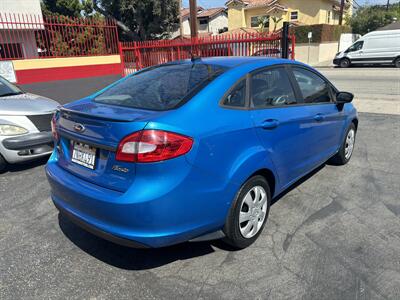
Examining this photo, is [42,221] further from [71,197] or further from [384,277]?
[384,277]

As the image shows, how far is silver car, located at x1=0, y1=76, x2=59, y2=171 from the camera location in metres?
4.66

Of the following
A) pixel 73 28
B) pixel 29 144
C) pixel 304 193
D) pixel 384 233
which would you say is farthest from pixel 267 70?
pixel 73 28

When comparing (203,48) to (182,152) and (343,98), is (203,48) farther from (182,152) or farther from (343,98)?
(182,152)

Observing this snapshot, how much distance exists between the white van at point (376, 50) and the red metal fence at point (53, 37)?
17804 millimetres

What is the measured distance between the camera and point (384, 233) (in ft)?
10.3

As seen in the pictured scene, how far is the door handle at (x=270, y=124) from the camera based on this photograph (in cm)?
285

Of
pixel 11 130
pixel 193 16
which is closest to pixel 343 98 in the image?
pixel 11 130

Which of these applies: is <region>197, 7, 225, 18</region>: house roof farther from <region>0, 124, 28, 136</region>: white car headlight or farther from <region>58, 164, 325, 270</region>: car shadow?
<region>58, 164, 325, 270</region>: car shadow

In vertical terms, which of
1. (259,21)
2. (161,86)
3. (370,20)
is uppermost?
(259,21)

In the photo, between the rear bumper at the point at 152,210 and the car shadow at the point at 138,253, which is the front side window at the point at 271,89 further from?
the car shadow at the point at 138,253

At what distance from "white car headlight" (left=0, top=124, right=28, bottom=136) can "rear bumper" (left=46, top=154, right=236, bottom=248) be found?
2.69 meters

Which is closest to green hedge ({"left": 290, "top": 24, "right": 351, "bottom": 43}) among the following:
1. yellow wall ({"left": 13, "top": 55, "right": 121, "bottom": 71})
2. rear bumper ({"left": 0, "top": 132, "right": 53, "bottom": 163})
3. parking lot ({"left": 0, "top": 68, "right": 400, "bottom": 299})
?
yellow wall ({"left": 13, "top": 55, "right": 121, "bottom": 71})

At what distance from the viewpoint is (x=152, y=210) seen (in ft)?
7.30

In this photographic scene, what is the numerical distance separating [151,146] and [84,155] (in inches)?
27.0
